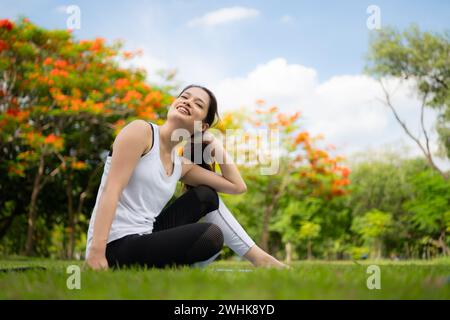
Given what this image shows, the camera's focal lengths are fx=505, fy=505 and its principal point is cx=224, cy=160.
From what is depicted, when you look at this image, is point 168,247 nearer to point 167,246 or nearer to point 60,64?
point 167,246

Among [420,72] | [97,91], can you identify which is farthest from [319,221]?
[97,91]

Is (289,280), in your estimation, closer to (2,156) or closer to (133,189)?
(133,189)

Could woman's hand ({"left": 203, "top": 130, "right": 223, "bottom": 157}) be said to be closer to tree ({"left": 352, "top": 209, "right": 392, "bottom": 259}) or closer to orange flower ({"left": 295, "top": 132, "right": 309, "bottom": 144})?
orange flower ({"left": 295, "top": 132, "right": 309, "bottom": 144})

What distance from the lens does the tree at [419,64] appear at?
18.6 m

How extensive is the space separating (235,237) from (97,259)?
3.79ft

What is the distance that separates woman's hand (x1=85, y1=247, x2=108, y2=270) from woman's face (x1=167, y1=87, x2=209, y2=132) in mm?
1052

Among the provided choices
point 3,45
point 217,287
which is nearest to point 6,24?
point 3,45

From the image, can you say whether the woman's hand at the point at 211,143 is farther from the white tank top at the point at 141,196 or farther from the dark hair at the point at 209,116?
the white tank top at the point at 141,196

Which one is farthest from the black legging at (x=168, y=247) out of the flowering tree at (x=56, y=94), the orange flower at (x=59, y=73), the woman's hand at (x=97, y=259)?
the orange flower at (x=59, y=73)

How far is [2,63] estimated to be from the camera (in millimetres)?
12789

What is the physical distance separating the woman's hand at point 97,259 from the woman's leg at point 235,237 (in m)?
0.98

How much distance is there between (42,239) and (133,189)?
19.4 meters

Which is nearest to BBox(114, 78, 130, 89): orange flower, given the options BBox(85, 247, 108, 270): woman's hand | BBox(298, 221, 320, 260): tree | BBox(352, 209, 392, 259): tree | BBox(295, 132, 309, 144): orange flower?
BBox(295, 132, 309, 144): orange flower

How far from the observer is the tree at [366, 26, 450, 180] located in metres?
18.6
